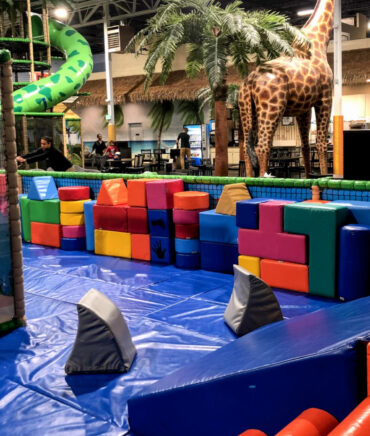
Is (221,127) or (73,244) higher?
(221,127)

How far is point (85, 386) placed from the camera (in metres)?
3.18

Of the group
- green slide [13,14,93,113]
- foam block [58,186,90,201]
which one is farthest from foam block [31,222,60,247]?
A: green slide [13,14,93,113]

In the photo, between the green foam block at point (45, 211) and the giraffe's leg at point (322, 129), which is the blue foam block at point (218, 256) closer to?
the green foam block at point (45, 211)

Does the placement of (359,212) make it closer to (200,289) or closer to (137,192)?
(200,289)

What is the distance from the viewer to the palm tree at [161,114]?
22219mm

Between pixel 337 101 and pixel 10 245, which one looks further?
pixel 337 101

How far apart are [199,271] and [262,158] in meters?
2.40

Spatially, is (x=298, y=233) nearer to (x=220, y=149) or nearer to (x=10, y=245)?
(x=10, y=245)

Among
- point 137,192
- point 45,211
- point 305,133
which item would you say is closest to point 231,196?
point 137,192

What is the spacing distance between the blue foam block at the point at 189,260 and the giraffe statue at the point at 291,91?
2.02 m

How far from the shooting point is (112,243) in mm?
6535

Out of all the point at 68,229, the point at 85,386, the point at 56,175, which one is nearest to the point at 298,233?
the point at 85,386

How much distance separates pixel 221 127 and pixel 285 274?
5278 millimetres

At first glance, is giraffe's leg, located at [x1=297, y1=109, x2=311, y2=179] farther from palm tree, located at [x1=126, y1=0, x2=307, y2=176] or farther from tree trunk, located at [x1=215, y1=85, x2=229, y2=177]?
tree trunk, located at [x1=215, y1=85, x2=229, y2=177]
